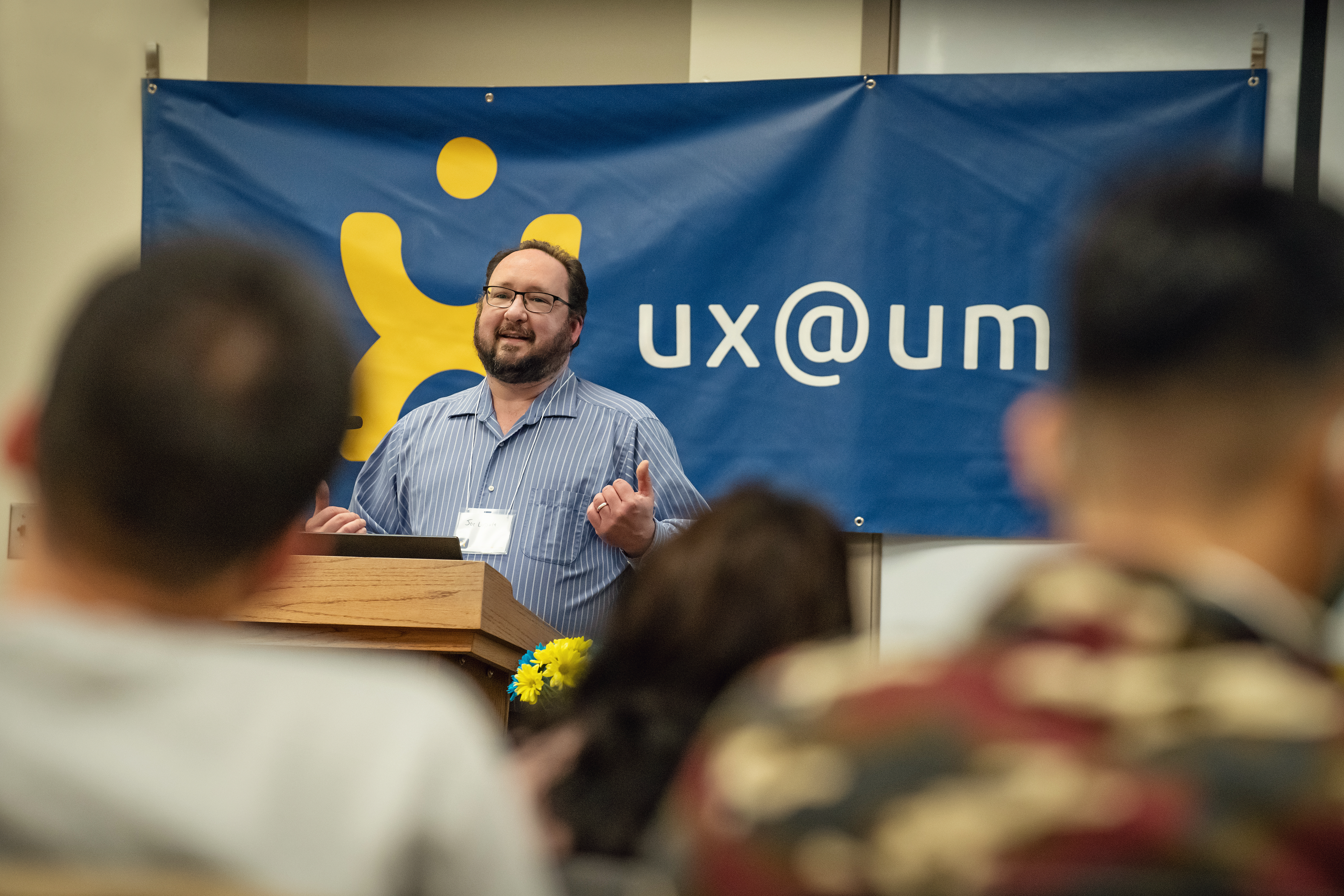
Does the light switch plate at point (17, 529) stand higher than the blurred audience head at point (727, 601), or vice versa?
the blurred audience head at point (727, 601)

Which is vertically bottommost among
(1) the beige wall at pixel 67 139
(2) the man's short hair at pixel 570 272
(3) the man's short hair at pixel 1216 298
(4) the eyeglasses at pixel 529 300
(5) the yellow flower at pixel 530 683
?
(5) the yellow flower at pixel 530 683

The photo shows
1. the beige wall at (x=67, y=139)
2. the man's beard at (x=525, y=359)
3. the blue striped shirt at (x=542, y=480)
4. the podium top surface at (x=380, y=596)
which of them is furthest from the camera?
the beige wall at (x=67, y=139)

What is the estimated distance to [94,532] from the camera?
2.34 feet

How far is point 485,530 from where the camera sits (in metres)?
3.47

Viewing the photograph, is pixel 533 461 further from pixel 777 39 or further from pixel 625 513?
pixel 777 39

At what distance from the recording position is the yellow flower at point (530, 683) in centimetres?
229

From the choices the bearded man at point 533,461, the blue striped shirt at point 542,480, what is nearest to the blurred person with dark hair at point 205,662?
the bearded man at point 533,461

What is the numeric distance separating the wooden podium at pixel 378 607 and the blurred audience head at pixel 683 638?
46.1 inches

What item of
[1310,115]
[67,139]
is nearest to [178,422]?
[1310,115]

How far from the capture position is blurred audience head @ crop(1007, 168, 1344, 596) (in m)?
0.65

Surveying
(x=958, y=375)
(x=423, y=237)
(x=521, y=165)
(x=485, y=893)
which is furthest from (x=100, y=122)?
(x=485, y=893)

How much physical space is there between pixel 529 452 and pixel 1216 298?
9.92ft

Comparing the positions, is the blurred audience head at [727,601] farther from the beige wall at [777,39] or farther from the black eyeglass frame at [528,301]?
the beige wall at [777,39]

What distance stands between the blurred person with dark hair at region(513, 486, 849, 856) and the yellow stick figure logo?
312 centimetres
